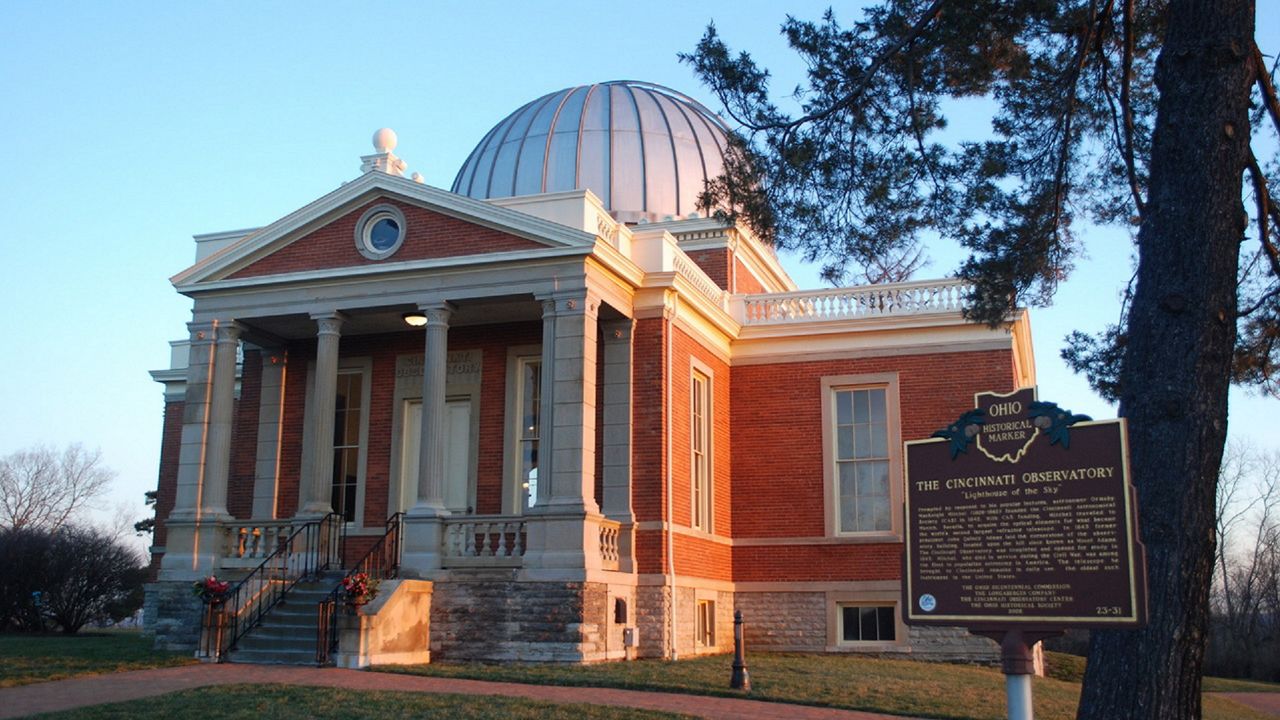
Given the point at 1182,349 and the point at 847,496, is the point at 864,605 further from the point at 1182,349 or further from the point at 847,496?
the point at 1182,349

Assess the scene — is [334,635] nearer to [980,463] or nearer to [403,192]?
[403,192]

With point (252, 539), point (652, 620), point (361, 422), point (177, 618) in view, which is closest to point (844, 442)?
point (652, 620)

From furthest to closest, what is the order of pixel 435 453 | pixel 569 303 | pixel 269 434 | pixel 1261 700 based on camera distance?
pixel 1261 700
pixel 269 434
pixel 435 453
pixel 569 303

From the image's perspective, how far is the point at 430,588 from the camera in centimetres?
1666

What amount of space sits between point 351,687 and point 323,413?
660cm

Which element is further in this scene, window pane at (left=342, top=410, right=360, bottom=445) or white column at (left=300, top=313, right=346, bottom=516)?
window pane at (left=342, top=410, right=360, bottom=445)

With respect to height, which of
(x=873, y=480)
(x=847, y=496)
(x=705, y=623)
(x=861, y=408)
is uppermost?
(x=861, y=408)

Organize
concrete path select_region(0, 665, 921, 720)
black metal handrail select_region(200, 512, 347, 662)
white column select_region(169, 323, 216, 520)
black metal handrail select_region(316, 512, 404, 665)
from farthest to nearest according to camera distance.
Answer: white column select_region(169, 323, 216, 520) < black metal handrail select_region(200, 512, 347, 662) < black metal handrail select_region(316, 512, 404, 665) < concrete path select_region(0, 665, 921, 720)

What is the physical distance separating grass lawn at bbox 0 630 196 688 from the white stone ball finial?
8.58 meters

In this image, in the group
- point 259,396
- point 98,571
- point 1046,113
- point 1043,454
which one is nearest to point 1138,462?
point 1043,454

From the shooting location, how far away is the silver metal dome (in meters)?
25.4

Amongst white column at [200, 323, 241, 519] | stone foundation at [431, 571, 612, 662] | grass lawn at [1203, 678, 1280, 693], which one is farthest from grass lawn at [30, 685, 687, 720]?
grass lawn at [1203, 678, 1280, 693]

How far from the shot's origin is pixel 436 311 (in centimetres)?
1795

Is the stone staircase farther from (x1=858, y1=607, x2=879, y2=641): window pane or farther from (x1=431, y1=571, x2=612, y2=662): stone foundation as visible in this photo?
(x1=858, y1=607, x2=879, y2=641): window pane
